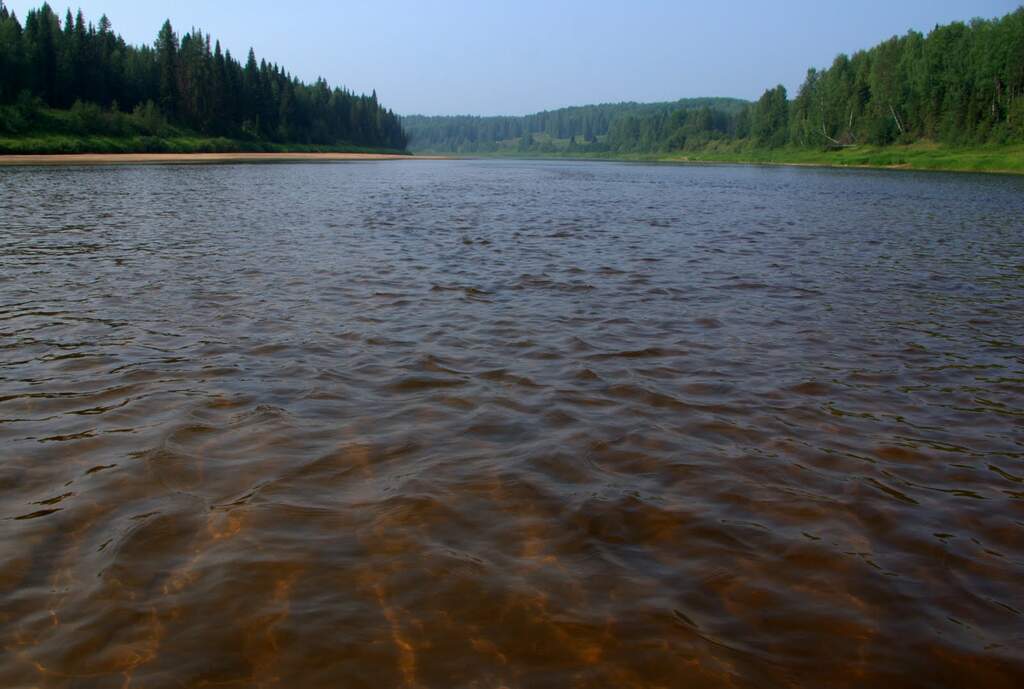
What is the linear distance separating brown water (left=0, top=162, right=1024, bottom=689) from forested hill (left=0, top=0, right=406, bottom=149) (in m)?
85.7

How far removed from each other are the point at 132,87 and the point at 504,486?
124972mm

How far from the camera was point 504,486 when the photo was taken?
5227mm

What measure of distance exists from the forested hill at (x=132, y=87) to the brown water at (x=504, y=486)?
85.7 meters

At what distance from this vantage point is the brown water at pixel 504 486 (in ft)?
11.7

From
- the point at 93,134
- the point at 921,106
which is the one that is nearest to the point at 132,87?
the point at 93,134

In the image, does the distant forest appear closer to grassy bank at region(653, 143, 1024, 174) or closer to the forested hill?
grassy bank at region(653, 143, 1024, 174)

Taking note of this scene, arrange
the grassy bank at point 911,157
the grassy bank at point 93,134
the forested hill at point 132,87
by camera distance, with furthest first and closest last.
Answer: the forested hill at point 132,87, the grassy bank at point 911,157, the grassy bank at point 93,134

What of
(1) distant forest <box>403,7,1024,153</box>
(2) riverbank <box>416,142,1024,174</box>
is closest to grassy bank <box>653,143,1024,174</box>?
(2) riverbank <box>416,142,1024,174</box>

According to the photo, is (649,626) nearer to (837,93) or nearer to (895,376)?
(895,376)

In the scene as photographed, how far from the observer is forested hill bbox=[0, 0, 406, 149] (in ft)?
282

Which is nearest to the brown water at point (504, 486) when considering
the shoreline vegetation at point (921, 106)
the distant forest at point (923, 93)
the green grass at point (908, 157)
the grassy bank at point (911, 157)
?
the grassy bank at point (911, 157)

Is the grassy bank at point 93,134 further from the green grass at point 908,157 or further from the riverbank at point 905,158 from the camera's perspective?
the green grass at point 908,157

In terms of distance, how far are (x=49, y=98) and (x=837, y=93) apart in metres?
126

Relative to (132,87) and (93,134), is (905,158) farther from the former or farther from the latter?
(132,87)
